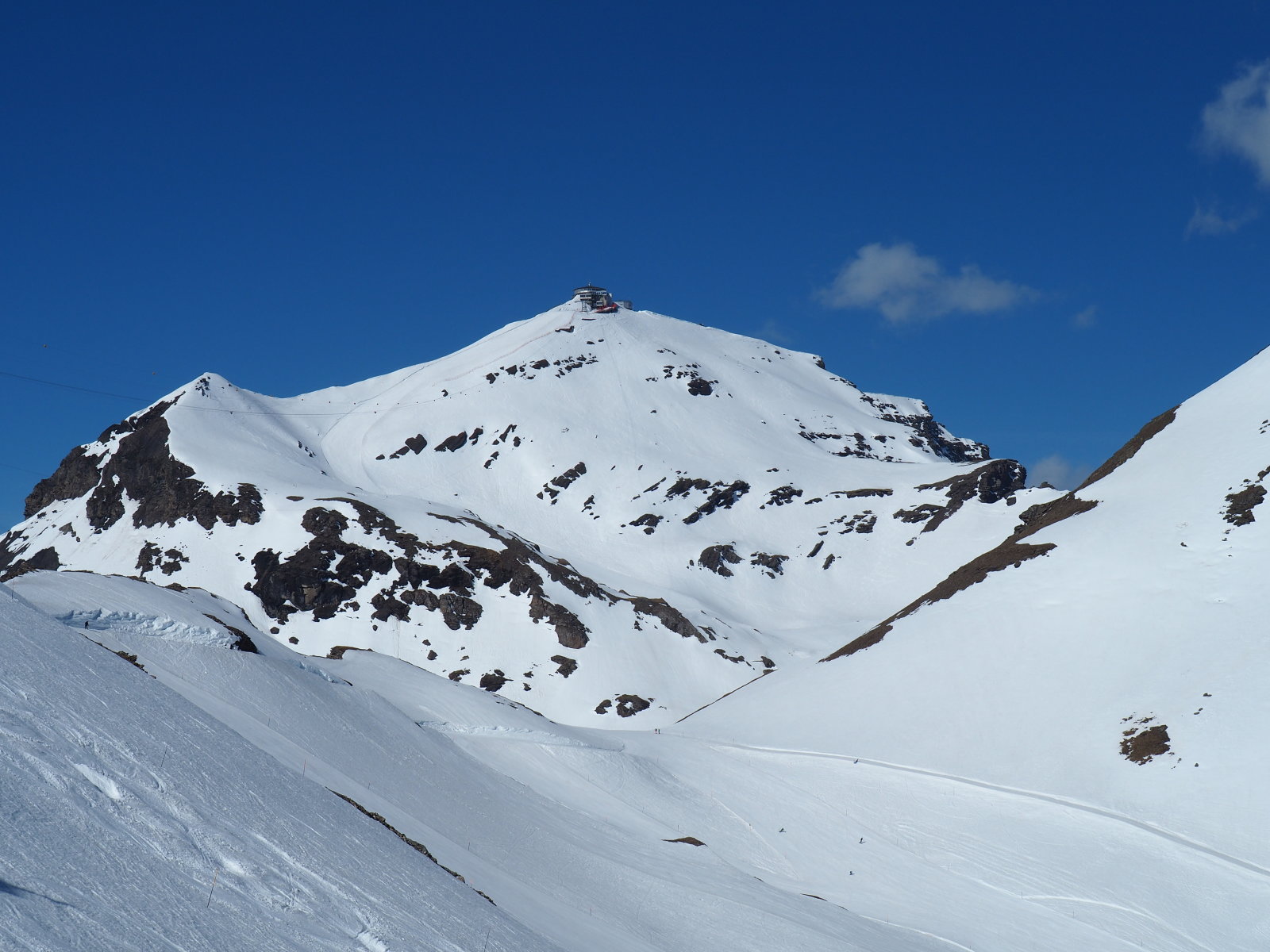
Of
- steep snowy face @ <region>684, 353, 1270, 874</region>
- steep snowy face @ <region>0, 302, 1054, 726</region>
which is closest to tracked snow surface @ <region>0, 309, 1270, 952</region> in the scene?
steep snowy face @ <region>684, 353, 1270, 874</region>

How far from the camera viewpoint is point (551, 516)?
130000 millimetres

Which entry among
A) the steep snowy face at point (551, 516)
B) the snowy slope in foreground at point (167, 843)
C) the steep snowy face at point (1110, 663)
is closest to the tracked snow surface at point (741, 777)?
the snowy slope in foreground at point (167, 843)

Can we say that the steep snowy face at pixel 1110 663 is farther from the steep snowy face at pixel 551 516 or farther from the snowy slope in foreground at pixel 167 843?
the steep snowy face at pixel 551 516

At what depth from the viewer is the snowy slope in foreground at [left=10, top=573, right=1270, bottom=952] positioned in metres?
9.67

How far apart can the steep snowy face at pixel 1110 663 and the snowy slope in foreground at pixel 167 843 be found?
2969 cm

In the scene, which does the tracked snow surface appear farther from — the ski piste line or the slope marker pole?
the ski piste line

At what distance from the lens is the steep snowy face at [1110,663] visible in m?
34.0

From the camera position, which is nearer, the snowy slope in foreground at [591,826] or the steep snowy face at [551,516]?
the snowy slope in foreground at [591,826]

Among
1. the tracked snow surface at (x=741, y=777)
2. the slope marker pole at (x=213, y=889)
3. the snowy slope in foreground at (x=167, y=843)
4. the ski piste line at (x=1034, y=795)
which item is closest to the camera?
the snowy slope in foreground at (x=167, y=843)

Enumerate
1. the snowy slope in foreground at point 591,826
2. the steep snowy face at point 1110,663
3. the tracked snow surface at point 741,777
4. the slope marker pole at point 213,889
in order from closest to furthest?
the slope marker pole at point 213,889 → the tracked snow surface at point 741,777 → the snowy slope in foreground at point 591,826 → the steep snowy face at point 1110,663

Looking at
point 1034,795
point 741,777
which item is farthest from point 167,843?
point 1034,795

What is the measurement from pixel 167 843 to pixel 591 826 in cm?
1791

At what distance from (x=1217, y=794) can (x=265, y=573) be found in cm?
8517

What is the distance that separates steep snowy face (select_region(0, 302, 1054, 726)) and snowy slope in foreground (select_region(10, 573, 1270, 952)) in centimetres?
4589
